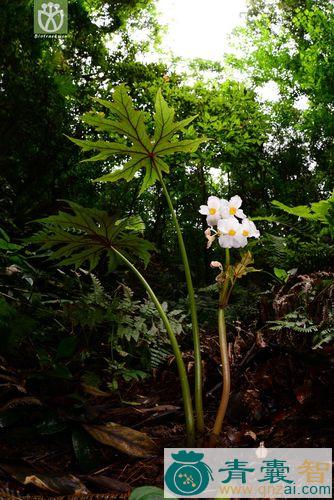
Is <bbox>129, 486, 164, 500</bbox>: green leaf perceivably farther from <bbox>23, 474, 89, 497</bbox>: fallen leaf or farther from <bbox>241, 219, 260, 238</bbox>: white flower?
<bbox>241, 219, 260, 238</bbox>: white flower

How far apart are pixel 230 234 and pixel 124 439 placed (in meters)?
0.72

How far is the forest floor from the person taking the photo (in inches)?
41.5

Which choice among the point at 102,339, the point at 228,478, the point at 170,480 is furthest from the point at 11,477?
the point at 102,339

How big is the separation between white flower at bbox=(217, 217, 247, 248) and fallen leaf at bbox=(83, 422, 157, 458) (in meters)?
0.65

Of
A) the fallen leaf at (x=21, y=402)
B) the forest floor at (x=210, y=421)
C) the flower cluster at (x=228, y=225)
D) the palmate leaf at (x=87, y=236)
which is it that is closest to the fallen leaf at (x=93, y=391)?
the forest floor at (x=210, y=421)

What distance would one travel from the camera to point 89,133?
5.75m

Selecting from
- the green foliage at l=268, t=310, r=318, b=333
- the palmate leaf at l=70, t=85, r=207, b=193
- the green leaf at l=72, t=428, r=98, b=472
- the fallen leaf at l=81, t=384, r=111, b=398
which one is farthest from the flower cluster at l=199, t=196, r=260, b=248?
the green leaf at l=72, t=428, r=98, b=472

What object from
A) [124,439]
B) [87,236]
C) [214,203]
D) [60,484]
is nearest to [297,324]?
[214,203]

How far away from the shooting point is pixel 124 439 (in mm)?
1228

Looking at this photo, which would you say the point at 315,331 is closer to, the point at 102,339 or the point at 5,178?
the point at 102,339

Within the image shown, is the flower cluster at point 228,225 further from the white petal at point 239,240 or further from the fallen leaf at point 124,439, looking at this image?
the fallen leaf at point 124,439

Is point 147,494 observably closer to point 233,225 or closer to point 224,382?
point 224,382

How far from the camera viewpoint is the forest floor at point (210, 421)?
1.05m

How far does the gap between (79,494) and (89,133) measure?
209 inches
